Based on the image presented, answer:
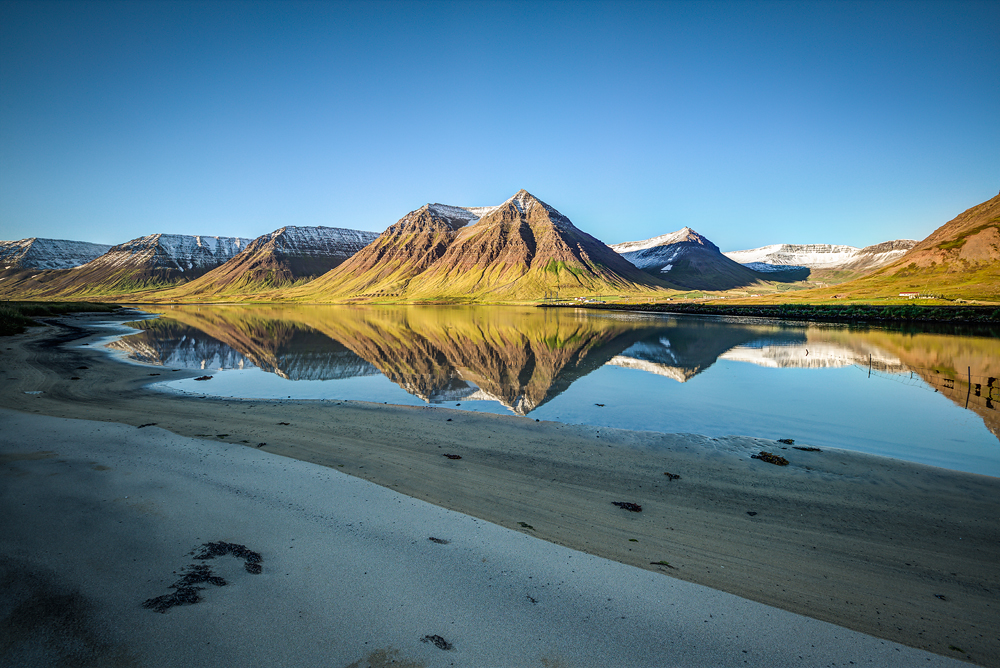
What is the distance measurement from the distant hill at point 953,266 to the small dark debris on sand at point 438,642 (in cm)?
10736

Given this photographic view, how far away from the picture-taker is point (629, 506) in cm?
755

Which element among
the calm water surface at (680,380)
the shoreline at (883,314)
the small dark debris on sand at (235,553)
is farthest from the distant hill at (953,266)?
the small dark debris on sand at (235,553)

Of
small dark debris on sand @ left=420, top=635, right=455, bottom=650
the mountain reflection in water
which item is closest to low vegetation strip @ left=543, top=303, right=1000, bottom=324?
the mountain reflection in water

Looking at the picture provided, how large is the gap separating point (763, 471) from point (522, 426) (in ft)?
20.8

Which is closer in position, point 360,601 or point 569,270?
point 360,601

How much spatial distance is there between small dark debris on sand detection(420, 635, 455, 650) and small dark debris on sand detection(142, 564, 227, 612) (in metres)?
2.37

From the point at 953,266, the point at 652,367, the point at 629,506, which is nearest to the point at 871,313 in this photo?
the point at 652,367

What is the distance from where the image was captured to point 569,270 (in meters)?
194

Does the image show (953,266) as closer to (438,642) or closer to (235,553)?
(438,642)

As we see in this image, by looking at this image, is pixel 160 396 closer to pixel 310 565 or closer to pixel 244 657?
pixel 310 565

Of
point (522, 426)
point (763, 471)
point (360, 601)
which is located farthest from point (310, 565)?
point (763, 471)

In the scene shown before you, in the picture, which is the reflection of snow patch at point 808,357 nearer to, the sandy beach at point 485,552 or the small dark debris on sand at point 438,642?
the sandy beach at point 485,552

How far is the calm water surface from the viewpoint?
1367cm

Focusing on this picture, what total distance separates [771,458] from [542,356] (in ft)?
64.9
